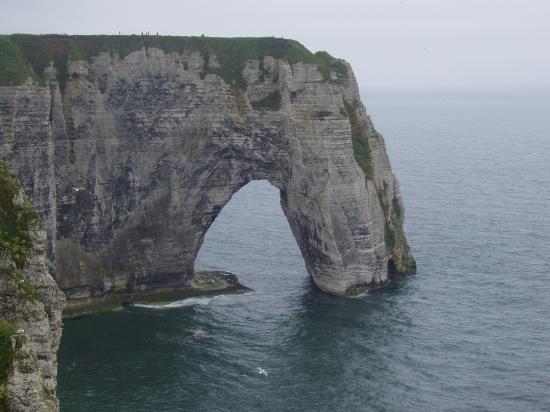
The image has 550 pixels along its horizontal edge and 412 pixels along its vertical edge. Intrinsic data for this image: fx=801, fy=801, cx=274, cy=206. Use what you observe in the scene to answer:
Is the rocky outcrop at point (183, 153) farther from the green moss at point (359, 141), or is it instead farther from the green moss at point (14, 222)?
the green moss at point (14, 222)

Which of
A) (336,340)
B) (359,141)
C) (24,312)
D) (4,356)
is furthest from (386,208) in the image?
(4,356)

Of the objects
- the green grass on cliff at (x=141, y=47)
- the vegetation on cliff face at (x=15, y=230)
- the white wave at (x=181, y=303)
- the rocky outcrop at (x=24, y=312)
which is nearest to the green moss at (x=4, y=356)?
the rocky outcrop at (x=24, y=312)

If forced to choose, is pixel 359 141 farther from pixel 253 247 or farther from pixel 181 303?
pixel 181 303

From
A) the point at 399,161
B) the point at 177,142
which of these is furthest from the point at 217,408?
the point at 399,161

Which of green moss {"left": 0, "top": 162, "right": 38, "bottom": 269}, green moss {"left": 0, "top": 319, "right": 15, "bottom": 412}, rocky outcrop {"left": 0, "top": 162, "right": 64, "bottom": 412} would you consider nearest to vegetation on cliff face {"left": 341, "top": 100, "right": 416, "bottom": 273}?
green moss {"left": 0, "top": 162, "right": 38, "bottom": 269}

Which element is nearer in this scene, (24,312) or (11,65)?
(24,312)

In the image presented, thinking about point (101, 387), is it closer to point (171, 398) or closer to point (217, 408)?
point (171, 398)

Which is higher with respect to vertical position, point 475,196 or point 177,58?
point 177,58
